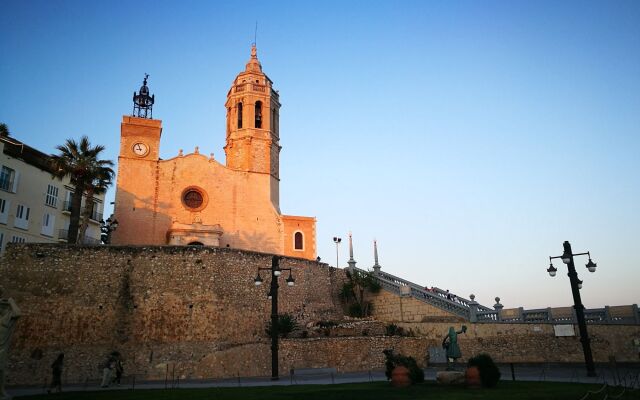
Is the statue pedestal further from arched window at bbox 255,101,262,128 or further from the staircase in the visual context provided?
arched window at bbox 255,101,262,128

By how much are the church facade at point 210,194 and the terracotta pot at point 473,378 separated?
2465cm

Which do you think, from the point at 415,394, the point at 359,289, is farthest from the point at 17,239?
the point at 415,394

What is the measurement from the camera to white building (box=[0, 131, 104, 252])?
3222 cm

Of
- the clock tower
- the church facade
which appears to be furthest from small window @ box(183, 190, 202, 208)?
the clock tower

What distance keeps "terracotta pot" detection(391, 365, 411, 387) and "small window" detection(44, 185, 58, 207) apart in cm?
3152

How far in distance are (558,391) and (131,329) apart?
17.6 metres

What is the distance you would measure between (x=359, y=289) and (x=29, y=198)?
23636mm

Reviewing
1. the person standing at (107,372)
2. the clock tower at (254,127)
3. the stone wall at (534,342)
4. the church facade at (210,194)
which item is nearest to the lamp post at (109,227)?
the church facade at (210,194)

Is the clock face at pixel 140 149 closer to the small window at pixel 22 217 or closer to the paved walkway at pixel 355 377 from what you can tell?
the small window at pixel 22 217

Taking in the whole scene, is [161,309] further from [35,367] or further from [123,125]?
[123,125]

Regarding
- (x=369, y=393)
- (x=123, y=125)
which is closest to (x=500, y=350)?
(x=369, y=393)

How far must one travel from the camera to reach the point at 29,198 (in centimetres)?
3422

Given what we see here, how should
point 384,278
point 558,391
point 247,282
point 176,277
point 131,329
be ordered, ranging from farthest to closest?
point 384,278 < point 247,282 < point 176,277 < point 131,329 < point 558,391

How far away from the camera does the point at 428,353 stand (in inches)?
941
